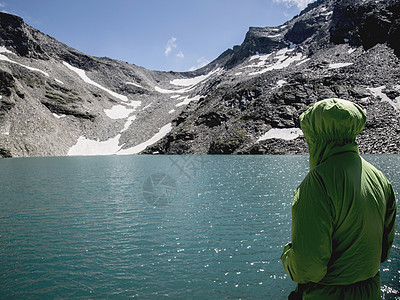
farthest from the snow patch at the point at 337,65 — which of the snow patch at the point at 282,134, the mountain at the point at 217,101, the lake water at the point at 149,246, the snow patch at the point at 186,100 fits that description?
the lake water at the point at 149,246

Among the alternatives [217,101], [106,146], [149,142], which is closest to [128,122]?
[106,146]

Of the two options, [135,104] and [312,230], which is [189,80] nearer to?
[135,104]

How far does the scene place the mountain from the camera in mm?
63031

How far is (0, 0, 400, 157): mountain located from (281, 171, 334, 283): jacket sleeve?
55.9 m

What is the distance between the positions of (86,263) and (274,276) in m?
5.95

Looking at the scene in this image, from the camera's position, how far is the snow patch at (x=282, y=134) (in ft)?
201

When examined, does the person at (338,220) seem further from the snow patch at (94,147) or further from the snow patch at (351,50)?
the snow patch at (351,50)

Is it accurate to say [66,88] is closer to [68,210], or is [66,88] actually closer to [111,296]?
[68,210]

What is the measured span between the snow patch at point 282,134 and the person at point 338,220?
203ft

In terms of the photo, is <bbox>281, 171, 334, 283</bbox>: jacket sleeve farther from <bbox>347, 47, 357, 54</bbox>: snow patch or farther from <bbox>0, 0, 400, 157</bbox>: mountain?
<bbox>347, 47, 357, 54</bbox>: snow patch

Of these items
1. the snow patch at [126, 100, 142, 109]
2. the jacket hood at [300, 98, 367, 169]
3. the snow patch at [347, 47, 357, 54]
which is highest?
the snow patch at [126, 100, 142, 109]

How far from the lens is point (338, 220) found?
202 centimetres

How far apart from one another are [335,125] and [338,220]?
0.79 meters

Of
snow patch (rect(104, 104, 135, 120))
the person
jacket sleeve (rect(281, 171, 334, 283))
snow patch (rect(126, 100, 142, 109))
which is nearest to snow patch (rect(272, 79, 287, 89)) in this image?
snow patch (rect(104, 104, 135, 120))
